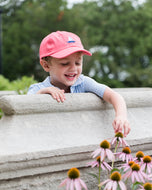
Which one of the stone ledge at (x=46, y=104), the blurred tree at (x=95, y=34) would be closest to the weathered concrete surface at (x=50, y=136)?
the stone ledge at (x=46, y=104)

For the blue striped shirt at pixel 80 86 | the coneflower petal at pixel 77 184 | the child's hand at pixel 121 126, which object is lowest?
the coneflower petal at pixel 77 184

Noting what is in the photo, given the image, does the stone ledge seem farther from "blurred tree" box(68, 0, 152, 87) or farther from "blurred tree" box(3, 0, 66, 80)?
"blurred tree" box(68, 0, 152, 87)

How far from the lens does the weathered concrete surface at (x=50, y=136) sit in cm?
166

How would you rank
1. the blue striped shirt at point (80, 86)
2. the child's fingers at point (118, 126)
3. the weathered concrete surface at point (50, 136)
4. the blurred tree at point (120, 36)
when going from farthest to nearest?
the blurred tree at point (120, 36), the blue striped shirt at point (80, 86), the child's fingers at point (118, 126), the weathered concrete surface at point (50, 136)

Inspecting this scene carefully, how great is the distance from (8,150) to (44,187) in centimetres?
33

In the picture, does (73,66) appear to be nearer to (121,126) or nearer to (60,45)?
(60,45)

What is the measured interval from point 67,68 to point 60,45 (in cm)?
19

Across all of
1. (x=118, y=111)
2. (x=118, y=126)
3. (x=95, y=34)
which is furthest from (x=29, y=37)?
(x=118, y=126)

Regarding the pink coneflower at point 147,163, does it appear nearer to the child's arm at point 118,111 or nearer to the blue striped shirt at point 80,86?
the child's arm at point 118,111

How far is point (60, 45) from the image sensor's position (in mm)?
2344

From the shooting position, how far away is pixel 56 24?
20062 millimetres

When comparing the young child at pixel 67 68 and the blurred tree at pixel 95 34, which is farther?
the blurred tree at pixel 95 34

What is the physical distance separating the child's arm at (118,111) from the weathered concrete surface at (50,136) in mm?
73

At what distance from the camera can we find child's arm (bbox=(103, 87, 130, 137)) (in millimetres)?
1965
